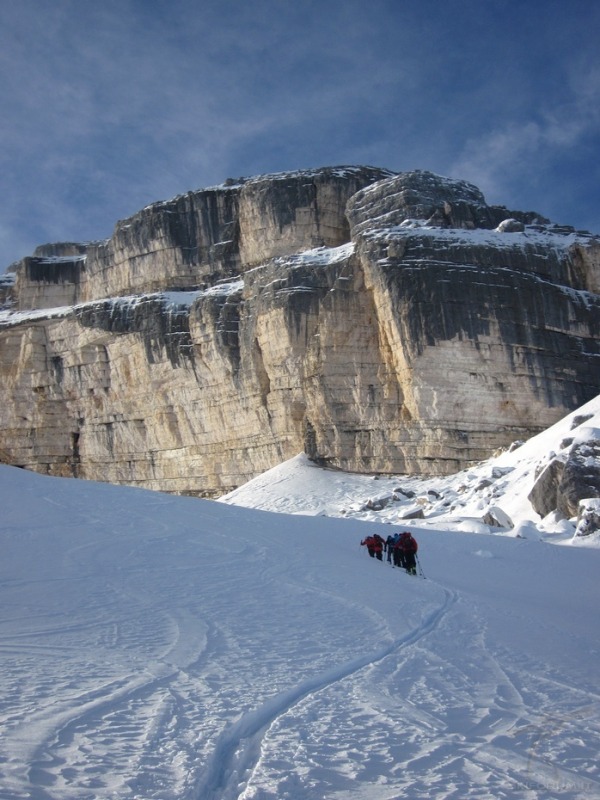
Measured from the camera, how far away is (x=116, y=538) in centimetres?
1309

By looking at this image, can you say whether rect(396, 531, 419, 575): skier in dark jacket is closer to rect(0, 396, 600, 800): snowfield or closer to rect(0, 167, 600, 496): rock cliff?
rect(0, 396, 600, 800): snowfield

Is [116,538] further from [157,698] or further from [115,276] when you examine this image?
[115,276]

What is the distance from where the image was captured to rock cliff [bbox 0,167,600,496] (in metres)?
35.3

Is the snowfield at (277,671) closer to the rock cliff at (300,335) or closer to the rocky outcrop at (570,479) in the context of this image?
the rocky outcrop at (570,479)

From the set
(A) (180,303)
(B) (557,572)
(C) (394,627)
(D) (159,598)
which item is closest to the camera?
(C) (394,627)

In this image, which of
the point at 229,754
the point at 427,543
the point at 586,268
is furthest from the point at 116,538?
the point at 586,268

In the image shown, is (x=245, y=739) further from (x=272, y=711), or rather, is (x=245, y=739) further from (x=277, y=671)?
(x=277, y=671)

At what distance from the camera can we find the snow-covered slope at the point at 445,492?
2305cm

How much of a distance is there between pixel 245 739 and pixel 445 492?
27.6 m

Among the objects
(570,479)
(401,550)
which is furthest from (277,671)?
(570,479)

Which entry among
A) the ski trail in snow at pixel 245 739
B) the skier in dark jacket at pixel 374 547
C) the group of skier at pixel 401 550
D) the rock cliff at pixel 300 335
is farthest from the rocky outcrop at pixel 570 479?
the ski trail in snow at pixel 245 739

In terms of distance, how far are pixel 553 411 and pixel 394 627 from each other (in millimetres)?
29978

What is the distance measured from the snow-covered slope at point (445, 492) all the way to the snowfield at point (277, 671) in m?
8.85

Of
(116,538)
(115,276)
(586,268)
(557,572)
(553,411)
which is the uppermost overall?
(115,276)
